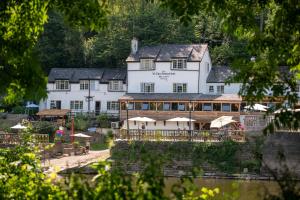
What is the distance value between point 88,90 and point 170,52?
11455 millimetres

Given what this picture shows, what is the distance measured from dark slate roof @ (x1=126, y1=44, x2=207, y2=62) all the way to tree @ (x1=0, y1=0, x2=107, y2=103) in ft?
161

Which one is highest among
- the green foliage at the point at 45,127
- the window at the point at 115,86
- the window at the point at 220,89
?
the window at the point at 115,86

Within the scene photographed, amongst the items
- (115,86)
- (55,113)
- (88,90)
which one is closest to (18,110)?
(55,113)

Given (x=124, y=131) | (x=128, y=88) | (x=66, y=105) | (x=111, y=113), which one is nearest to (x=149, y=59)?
(x=128, y=88)

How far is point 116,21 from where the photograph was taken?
70812mm

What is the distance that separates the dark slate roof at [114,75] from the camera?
61.7 metres

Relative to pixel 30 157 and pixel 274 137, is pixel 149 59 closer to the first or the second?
pixel 274 137

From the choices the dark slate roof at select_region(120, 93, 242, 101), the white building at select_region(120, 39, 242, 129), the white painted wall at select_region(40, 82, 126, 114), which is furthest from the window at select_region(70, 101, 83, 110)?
the dark slate roof at select_region(120, 93, 242, 101)

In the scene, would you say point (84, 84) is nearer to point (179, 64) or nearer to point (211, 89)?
point (179, 64)

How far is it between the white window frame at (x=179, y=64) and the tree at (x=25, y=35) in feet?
162

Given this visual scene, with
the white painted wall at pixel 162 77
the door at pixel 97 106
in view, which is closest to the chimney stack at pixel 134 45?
the white painted wall at pixel 162 77

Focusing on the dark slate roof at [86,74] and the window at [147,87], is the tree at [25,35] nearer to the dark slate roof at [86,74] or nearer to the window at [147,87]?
the window at [147,87]

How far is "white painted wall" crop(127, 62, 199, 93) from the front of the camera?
56094mm

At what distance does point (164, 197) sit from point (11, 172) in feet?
10.5
